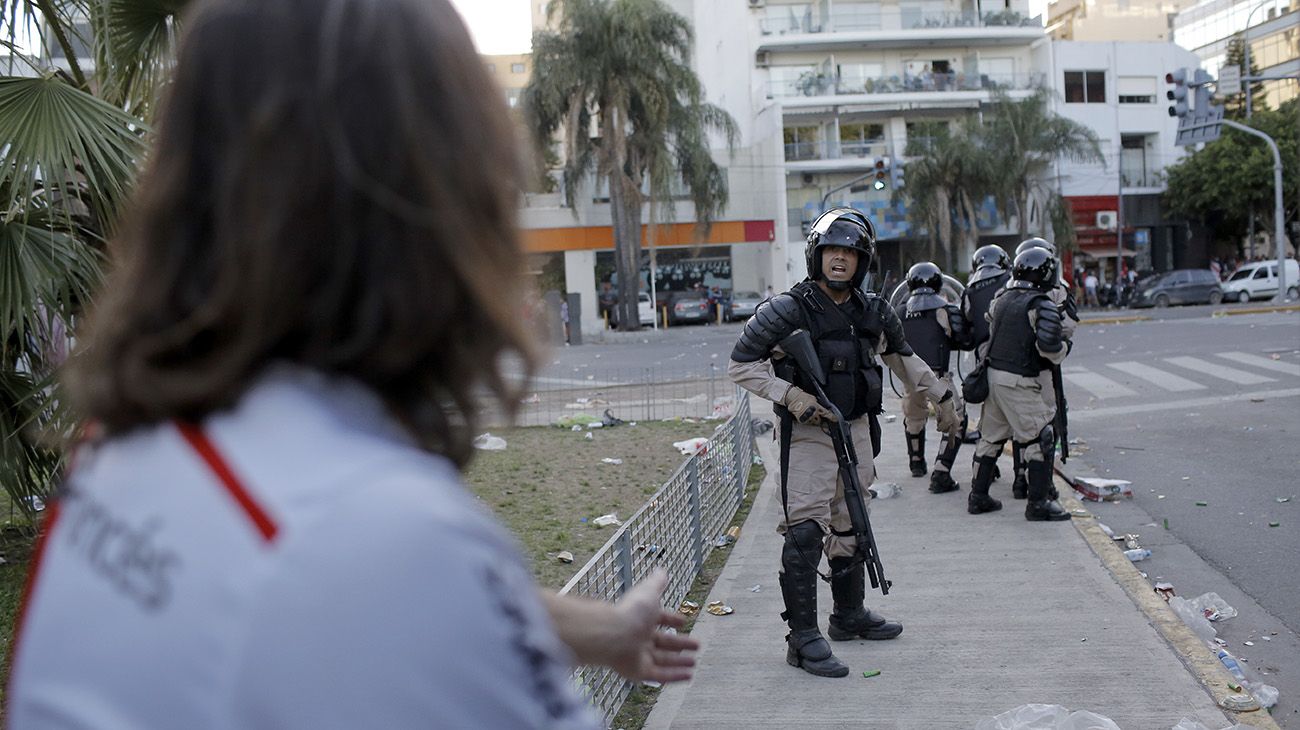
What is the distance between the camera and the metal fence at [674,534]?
4188 millimetres

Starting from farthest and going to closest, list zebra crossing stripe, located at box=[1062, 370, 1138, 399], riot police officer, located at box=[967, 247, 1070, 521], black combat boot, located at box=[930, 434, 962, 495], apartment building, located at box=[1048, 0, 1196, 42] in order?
apartment building, located at box=[1048, 0, 1196, 42]
zebra crossing stripe, located at box=[1062, 370, 1138, 399]
black combat boot, located at box=[930, 434, 962, 495]
riot police officer, located at box=[967, 247, 1070, 521]

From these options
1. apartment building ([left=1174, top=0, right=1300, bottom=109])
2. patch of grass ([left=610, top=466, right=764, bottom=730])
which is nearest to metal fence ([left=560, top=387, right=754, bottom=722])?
patch of grass ([left=610, top=466, right=764, bottom=730])

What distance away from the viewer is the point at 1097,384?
52.5 feet

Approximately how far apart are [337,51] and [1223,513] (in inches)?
341

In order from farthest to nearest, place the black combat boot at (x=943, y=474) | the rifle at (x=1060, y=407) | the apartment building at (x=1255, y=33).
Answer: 1. the apartment building at (x=1255, y=33)
2. the black combat boot at (x=943, y=474)
3. the rifle at (x=1060, y=407)

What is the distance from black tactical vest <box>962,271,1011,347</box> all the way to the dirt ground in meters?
2.92

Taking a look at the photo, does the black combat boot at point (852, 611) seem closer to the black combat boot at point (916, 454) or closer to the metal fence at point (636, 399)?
the black combat boot at point (916, 454)

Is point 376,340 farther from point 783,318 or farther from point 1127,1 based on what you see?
point 1127,1

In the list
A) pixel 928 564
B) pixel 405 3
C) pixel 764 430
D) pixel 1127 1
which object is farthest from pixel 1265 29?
pixel 405 3

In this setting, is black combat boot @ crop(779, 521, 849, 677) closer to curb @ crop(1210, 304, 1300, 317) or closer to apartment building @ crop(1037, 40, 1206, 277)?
curb @ crop(1210, 304, 1300, 317)

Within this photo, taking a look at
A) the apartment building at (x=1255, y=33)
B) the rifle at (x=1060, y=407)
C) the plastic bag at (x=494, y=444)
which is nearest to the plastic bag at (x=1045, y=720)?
the rifle at (x=1060, y=407)

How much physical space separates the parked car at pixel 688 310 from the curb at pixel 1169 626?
3328cm

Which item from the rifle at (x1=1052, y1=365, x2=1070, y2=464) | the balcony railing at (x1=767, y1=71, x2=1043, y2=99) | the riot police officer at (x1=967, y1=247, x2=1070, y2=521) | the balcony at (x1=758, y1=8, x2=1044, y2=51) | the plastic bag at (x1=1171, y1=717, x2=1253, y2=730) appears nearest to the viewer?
the plastic bag at (x1=1171, y1=717, x2=1253, y2=730)

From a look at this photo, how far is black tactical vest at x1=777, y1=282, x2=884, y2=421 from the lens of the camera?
562 centimetres
